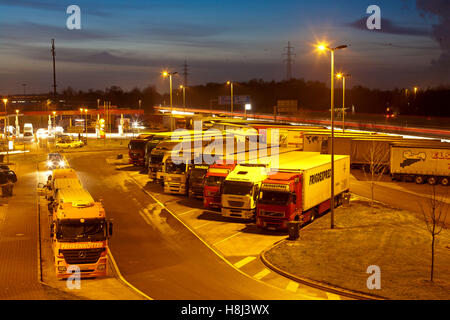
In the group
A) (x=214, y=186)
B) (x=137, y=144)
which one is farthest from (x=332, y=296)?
(x=137, y=144)

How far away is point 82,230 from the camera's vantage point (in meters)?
17.9

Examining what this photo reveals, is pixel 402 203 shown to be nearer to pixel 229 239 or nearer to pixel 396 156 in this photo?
pixel 396 156

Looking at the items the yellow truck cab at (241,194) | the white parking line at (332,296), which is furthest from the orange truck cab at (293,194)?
the white parking line at (332,296)

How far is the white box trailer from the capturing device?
40969mm

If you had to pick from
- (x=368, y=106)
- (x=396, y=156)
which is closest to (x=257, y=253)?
(x=396, y=156)

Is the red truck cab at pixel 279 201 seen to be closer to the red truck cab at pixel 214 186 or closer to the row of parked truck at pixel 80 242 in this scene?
the red truck cab at pixel 214 186

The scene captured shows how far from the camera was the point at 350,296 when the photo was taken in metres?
17.0

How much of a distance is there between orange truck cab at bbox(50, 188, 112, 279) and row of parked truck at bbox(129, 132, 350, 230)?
397 inches

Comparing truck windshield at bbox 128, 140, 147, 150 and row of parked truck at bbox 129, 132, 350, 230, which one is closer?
row of parked truck at bbox 129, 132, 350, 230

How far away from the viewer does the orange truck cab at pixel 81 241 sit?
17.6m

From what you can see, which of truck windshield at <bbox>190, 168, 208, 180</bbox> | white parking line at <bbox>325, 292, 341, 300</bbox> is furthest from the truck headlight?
truck windshield at <bbox>190, 168, 208, 180</bbox>

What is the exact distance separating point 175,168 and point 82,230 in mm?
18532

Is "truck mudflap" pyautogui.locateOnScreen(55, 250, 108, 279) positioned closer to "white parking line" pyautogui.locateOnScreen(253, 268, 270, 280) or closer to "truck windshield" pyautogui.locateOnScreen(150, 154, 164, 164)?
"white parking line" pyautogui.locateOnScreen(253, 268, 270, 280)

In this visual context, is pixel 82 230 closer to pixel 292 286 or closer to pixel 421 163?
pixel 292 286
